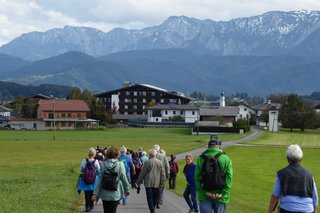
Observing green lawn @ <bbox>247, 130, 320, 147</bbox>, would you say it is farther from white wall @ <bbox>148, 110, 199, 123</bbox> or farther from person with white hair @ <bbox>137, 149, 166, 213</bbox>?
person with white hair @ <bbox>137, 149, 166, 213</bbox>

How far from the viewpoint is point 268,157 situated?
59188mm

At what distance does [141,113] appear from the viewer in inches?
7534

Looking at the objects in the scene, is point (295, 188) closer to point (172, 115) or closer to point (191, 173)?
point (191, 173)

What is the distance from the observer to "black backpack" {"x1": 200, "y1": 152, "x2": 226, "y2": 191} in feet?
36.4

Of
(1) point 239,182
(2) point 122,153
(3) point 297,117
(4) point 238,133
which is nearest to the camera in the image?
(2) point 122,153

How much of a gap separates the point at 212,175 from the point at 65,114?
136m

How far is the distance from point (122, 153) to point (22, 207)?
5262 mm

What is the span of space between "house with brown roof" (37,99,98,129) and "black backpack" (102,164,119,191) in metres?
129

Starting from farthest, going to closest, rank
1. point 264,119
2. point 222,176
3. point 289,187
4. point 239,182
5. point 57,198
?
point 264,119, point 239,182, point 57,198, point 222,176, point 289,187

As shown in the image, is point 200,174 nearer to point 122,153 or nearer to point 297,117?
point 122,153

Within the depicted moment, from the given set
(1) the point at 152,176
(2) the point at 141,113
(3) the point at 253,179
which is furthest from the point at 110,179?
(2) the point at 141,113

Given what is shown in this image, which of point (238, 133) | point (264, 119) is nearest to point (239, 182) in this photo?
point (238, 133)

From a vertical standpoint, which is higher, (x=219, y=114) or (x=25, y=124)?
(x=219, y=114)

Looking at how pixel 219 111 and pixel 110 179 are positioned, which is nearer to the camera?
pixel 110 179
